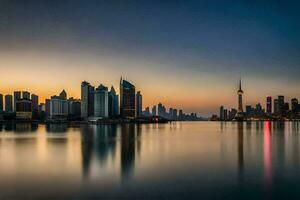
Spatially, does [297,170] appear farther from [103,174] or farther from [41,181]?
[41,181]

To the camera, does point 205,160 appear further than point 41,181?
Yes

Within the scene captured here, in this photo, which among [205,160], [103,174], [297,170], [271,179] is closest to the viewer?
[271,179]

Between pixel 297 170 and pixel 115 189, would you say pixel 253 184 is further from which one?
pixel 115 189

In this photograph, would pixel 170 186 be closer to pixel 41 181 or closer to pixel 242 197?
pixel 242 197

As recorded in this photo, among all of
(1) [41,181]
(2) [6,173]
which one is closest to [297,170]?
(1) [41,181]

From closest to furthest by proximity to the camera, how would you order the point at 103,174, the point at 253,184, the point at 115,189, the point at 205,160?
the point at 115,189 < the point at 253,184 < the point at 103,174 < the point at 205,160

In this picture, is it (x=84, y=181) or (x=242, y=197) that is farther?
(x=84, y=181)

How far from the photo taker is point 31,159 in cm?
3456

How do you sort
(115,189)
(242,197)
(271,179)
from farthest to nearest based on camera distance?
(271,179) < (115,189) < (242,197)

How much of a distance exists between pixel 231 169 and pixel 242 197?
968 cm

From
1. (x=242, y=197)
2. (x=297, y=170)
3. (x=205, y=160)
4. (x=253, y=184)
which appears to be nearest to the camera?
(x=242, y=197)

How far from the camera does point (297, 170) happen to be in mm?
26297

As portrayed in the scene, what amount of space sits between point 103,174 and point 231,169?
11100 millimetres

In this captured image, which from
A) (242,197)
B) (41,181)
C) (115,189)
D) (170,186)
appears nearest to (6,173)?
(41,181)
